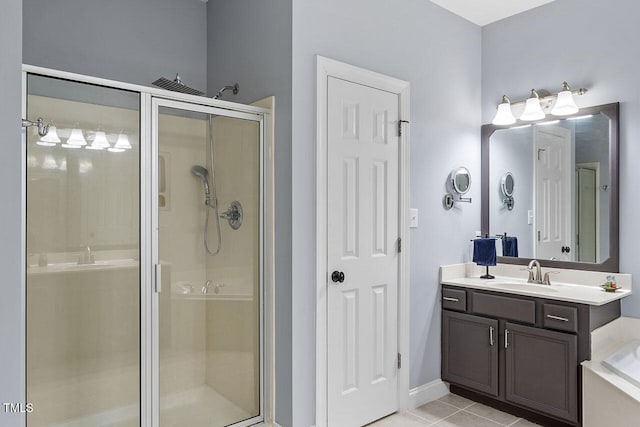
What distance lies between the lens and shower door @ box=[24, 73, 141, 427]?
1.90m

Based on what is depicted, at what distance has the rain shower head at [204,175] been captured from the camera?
2.32 metres

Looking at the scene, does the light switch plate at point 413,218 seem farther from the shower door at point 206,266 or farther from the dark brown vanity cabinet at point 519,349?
the shower door at point 206,266

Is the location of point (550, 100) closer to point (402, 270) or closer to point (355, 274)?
point (402, 270)

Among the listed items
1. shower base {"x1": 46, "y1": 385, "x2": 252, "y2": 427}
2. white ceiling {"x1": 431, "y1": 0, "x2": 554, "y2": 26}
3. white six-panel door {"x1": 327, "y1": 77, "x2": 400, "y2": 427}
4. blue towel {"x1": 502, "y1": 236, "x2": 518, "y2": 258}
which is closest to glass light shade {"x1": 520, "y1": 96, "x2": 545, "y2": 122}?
white ceiling {"x1": 431, "y1": 0, "x2": 554, "y2": 26}

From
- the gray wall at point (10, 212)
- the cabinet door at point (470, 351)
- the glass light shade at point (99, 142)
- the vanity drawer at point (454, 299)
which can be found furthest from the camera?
the vanity drawer at point (454, 299)

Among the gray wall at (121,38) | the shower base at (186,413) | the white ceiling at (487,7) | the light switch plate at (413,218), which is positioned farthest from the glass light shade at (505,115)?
the shower base at (186,413)

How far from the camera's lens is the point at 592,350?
8.15 ft

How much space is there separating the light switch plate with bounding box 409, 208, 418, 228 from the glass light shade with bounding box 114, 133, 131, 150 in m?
1.79

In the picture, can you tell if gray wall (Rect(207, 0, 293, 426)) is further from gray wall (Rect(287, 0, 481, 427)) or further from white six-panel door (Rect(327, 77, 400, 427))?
white six-panel door (Rect(327, 77, 400, 427))

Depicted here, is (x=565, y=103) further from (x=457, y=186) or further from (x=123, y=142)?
(x=123, y=142)

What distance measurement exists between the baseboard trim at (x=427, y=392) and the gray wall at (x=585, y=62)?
4.21ft

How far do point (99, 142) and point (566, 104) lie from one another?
113 inches

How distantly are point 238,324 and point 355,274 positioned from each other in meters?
0.74

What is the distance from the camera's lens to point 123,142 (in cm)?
210
